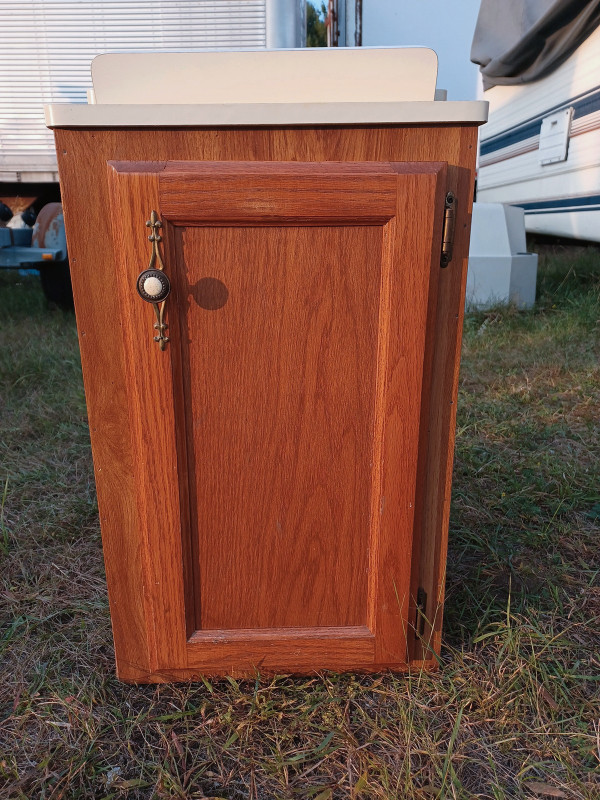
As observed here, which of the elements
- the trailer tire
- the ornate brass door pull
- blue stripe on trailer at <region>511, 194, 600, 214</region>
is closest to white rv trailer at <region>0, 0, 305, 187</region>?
the trailer tire

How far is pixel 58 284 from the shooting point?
5469mm

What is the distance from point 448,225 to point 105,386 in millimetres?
747

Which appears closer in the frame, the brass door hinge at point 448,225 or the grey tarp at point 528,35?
the brass door hinge at point 448,225

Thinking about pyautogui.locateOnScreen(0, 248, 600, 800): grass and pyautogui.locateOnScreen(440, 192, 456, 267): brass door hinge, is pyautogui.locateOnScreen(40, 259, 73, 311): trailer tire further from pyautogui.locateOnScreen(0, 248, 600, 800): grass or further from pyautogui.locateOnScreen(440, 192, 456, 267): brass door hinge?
pyautogui.locateOnScreen(440, 192, 456, 267): brass door hinge

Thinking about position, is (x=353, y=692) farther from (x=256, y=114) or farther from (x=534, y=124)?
(x=534, y=124)

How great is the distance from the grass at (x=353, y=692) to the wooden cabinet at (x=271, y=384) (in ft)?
0.37

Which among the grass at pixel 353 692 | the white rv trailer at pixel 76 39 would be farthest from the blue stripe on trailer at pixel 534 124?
the grass at pixel 353 692

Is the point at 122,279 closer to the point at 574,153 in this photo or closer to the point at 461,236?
the point at 461,236

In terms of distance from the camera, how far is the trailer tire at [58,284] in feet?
17.6

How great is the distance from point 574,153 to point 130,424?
4.49m

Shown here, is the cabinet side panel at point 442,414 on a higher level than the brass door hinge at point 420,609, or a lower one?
higher

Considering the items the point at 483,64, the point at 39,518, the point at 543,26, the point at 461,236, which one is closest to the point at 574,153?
the point at 543,26

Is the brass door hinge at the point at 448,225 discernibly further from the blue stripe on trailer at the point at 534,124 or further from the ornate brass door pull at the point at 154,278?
the blue stripe on trailer at the point at 534,124

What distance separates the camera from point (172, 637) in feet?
4.64
